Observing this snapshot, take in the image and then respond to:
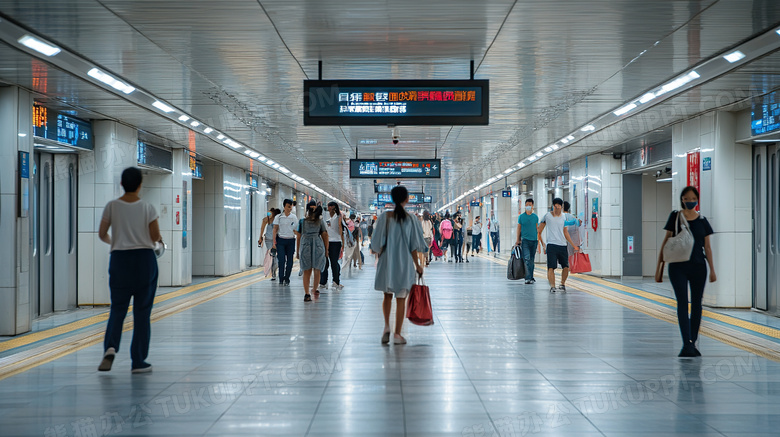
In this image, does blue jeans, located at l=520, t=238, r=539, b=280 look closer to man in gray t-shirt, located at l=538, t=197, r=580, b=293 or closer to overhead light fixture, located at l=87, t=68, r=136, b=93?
man in gray t-shirt, located at l=538, t=197, r=580, b=293

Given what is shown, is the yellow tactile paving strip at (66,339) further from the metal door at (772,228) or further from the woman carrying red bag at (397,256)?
the metal door at (772,228)

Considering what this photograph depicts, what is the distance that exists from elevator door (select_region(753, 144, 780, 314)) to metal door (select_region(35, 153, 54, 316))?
10.5 m

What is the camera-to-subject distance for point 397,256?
7.05 meters

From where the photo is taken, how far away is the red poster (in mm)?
10875

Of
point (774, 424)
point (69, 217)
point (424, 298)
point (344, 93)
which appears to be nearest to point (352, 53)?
point (344, 93)

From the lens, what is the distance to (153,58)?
753 centimetres

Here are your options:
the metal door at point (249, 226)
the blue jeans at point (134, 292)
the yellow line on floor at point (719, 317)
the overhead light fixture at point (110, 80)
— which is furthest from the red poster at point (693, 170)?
the metal door at point (249, 226)

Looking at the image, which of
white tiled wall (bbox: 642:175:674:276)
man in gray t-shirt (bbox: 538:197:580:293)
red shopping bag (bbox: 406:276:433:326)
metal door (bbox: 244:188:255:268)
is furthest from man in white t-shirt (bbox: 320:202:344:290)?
metal door (bbox: 244:188:255:268)

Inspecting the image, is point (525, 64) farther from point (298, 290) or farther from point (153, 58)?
point (298, 290)

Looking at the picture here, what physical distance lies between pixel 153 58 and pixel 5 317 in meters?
3.37

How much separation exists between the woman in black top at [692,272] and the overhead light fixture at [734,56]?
1.69 meters

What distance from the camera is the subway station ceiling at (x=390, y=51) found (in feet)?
19.4

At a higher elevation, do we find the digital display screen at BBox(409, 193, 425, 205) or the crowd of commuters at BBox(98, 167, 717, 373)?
the digital display screen at BBox(409, 193, 425, 205)

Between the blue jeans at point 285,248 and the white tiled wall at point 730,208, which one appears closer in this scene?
the white tiled wall at point 730,208
